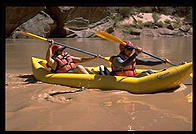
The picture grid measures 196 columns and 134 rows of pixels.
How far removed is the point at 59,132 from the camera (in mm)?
1928

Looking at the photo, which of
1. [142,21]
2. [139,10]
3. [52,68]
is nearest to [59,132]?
[52,68]

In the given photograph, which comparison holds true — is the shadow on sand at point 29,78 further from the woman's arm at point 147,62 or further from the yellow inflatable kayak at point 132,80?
the woman's arm at point 147,62

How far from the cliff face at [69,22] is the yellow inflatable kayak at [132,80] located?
420 inches

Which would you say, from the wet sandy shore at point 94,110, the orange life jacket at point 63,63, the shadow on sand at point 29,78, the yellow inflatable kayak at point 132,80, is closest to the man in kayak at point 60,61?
the orange life jacket at point 63,63

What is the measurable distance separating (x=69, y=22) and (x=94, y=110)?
13406 mm

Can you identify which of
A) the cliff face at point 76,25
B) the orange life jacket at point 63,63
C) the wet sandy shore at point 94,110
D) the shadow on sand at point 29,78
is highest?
the cliff face at point 76,25

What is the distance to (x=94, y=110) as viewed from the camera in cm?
242

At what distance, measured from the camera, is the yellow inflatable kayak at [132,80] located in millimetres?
2901

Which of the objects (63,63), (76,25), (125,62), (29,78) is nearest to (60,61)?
(63,63)

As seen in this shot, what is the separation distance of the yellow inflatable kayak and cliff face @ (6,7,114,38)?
10663 millimetres

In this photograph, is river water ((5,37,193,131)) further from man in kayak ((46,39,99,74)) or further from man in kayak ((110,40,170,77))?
man in kayak ((46,39,99,74))

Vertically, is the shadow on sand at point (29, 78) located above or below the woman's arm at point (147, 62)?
below

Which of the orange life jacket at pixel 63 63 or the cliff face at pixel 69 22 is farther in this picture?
the cliff face at pixel 69 22

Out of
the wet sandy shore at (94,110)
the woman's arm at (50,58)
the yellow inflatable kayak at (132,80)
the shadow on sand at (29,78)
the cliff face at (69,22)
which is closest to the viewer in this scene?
the wet sandy shore at (94,110)
